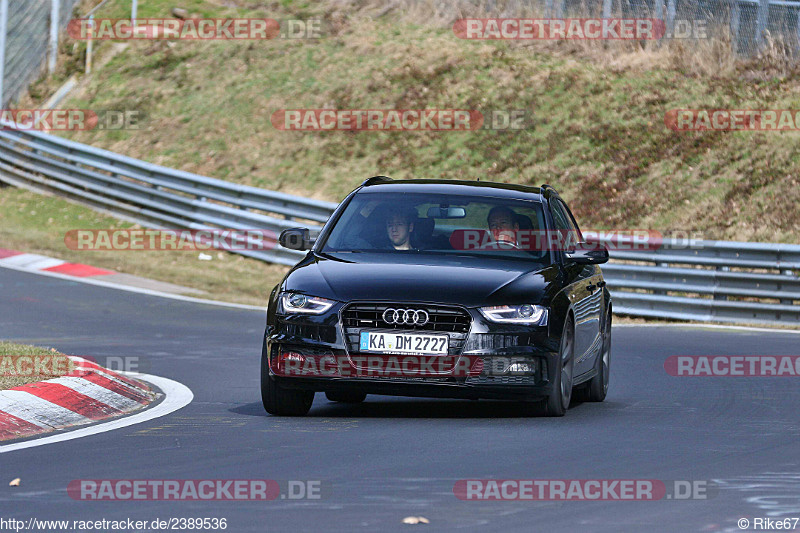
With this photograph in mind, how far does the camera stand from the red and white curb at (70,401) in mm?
9109

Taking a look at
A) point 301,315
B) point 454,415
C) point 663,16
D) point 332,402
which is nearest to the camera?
point 301,315

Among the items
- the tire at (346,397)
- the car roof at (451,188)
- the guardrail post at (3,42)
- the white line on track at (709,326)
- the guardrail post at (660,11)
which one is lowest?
the white line on track at (709,326)

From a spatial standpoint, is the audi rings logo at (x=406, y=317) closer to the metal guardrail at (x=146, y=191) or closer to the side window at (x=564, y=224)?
the side window at (x=564, y=224)

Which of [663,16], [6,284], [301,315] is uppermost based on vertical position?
[663,16]

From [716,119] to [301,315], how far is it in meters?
17.9

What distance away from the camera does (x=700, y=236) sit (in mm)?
22891

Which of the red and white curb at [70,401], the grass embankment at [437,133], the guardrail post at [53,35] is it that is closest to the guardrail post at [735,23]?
the grass embankment at [437,133]

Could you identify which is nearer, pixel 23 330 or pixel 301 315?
pixel 301 315

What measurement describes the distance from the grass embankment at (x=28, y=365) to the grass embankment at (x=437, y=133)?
29.1 ft

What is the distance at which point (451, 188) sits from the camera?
36.6ft

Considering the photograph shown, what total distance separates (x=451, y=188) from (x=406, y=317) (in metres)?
1.98

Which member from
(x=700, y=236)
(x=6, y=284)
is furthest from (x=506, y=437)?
(x=700, y=236)

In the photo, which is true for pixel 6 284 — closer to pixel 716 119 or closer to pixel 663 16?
pixel 716 119

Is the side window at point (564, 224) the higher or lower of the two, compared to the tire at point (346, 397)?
higher
